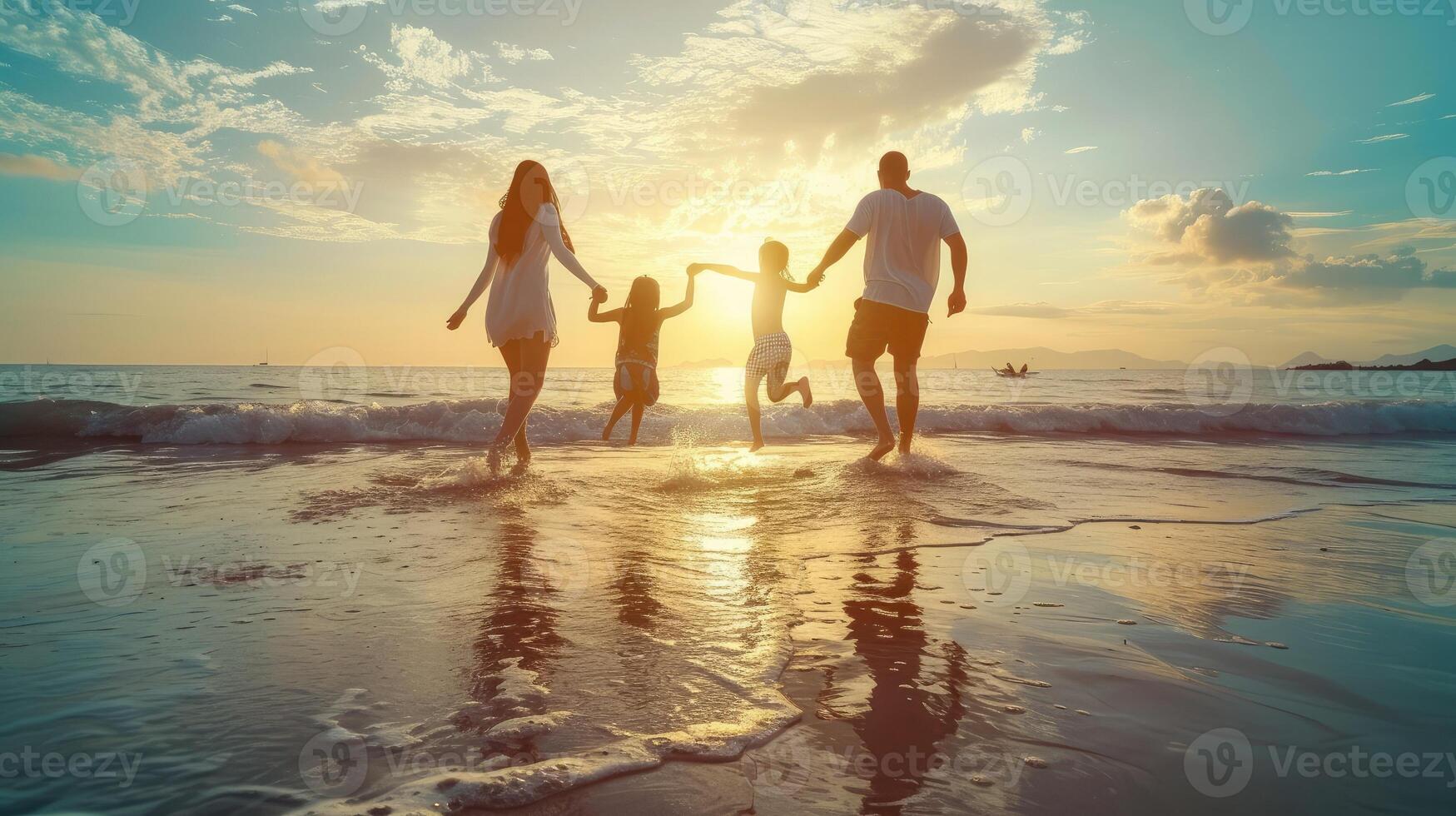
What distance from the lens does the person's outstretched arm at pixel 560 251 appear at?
20.8 ft

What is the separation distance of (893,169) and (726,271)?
2.28m

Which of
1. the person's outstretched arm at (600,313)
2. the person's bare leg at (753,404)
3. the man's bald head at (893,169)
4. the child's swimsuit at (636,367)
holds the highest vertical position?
the man's bald head at (893,169)

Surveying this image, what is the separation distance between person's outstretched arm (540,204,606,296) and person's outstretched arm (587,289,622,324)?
0.09 ft

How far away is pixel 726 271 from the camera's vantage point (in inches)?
329

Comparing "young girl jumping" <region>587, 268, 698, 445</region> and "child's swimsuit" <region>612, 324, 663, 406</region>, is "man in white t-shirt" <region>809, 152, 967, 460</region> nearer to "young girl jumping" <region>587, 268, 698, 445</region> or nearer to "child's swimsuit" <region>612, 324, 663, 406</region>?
"young girl jumping" <region>587, 268, 698, 445</region>

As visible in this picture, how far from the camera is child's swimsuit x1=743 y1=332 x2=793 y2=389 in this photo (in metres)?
8.73

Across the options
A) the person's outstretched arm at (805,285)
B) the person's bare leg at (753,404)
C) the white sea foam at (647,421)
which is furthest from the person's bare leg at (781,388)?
the white sea foam at (647,421)

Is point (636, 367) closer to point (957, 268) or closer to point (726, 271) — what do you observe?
point (726, 271)

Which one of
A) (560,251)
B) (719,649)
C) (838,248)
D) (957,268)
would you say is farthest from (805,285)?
(719,649)

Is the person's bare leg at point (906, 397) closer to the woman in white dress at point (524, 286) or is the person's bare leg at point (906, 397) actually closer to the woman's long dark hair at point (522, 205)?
the woman in white dress at point (524, 286)

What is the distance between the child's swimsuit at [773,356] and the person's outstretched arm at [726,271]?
76 cm

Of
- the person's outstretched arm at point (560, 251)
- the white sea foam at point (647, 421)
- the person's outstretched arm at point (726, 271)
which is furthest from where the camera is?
the white sea foam at point (647, 421)

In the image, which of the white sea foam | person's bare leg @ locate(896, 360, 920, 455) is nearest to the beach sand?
person's bare leg @ locate(896, 360, 920, 455)

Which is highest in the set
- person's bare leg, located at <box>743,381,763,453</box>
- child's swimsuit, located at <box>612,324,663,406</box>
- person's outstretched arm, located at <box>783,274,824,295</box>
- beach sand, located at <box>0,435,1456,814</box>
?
person's outstretched arm, located at <box>783,274,824,295</box>
